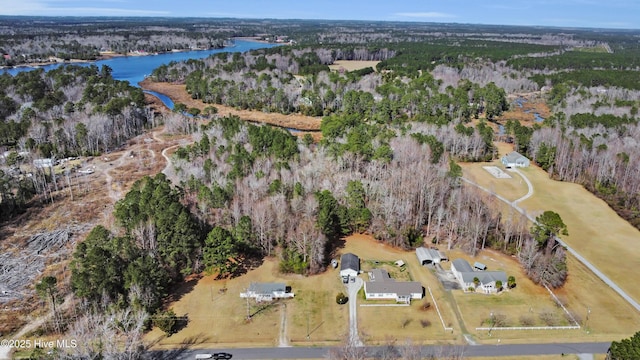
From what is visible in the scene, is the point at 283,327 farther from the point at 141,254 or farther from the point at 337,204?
the point at 337,204

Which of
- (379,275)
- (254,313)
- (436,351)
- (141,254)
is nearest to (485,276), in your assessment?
(379,275)

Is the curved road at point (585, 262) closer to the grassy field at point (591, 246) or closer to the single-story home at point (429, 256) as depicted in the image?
the grassy field at point (591, 246)

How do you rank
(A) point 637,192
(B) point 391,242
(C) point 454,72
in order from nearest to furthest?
(B) point 391,242
(A) point 637,192
(C) point 454,72

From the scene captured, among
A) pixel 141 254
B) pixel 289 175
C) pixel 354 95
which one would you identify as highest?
pixel 354 95

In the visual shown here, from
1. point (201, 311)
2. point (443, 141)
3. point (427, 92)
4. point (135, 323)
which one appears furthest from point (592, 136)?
point (135, 323)

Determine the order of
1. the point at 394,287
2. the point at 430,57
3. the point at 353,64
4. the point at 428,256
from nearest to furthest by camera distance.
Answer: the point at 394,287, the point at 428,256, the point at 430,57, the point at 353,64

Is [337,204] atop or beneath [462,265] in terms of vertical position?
atop

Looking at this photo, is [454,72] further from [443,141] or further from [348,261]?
[348,261]
